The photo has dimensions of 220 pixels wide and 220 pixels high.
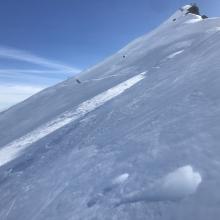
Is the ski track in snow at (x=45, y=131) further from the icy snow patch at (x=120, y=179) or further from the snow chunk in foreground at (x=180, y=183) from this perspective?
the snow chunk in foreground at (x=180, y=183)

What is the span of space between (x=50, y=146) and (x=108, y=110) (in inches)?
94.6

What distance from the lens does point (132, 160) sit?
621cm

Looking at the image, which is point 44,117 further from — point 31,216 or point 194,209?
point 194,209

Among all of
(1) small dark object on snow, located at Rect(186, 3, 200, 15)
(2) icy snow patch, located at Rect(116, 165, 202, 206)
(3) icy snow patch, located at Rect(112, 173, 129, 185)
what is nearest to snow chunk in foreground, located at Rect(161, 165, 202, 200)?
(2) icy snow patch, located at Rect(116, 165, 202, 206)

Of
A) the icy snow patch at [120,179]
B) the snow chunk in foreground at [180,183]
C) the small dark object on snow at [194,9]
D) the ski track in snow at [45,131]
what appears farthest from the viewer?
the small dark object on snow at [194,9]

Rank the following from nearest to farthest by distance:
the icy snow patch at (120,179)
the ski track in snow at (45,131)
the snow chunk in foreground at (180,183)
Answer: the snow chunk in foreground at (180,183)
the icy snow patch at (120,179)
the ski track in snow at (45,131)

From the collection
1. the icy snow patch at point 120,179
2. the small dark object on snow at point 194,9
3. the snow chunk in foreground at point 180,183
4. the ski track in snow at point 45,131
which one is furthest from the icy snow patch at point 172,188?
the small dark object on snow at point 194,9

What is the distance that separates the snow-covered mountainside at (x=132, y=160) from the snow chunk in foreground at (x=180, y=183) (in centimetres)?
2

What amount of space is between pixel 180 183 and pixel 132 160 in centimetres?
149

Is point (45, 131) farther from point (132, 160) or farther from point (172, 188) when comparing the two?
point (172, 188)

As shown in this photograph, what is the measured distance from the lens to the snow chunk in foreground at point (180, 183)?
471 centimetres

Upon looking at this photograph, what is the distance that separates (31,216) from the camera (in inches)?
235

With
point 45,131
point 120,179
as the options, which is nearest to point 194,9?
point 45,131

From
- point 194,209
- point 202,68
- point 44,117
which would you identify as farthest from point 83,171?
point 44,117
